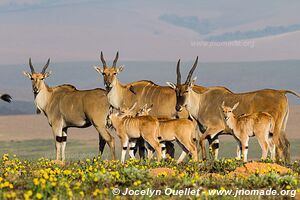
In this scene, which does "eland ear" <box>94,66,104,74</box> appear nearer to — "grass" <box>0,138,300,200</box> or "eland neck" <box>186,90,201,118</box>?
"eland neck" <box>186,90,201,118</box>

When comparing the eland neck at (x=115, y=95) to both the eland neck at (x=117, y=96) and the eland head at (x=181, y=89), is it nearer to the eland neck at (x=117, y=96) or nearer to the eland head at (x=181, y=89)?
the eland neck at (x=117, y=96)

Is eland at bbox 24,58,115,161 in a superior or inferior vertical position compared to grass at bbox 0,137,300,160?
superior

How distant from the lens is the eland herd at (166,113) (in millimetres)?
16688

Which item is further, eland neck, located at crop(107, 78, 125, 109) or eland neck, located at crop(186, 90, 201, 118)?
eland neck, located at crop(107, 78, 125, 109)

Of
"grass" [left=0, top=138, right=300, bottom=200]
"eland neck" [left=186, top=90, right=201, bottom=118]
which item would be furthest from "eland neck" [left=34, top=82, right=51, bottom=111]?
"grass" [left=0, top=138, right=300, bottom=200]

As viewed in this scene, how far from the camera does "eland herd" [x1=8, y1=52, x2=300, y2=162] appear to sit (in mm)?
16688

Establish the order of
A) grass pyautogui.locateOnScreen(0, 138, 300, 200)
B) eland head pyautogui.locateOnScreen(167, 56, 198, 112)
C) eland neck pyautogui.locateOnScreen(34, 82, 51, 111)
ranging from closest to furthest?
1. grass pyautogui.locateOnScreen(0, 138, 300, 200)
2. eland head pyautogui.locateOnScreen(167, 56, 198, 112)
3. eland neck pyautogui.locateOnScreen(34, 82, 51, 111)

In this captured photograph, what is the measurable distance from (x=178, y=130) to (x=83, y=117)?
165 inches

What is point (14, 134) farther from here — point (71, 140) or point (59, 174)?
point (59, 174)

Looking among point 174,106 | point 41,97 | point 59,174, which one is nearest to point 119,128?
point 174,106

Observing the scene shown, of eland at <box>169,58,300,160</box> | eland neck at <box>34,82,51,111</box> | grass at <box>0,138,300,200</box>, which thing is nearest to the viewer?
grass at <box>0,138,300,200</box>

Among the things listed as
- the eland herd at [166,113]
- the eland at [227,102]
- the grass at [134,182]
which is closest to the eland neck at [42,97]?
the eland herd at [166,113]

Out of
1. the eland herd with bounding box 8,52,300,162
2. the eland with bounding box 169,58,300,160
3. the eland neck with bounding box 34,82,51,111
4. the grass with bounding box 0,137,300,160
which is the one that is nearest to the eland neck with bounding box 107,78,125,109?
the eland herd with bounding box 8,52,300,162

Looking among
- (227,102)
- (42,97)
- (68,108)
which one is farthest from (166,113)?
(42,97)
